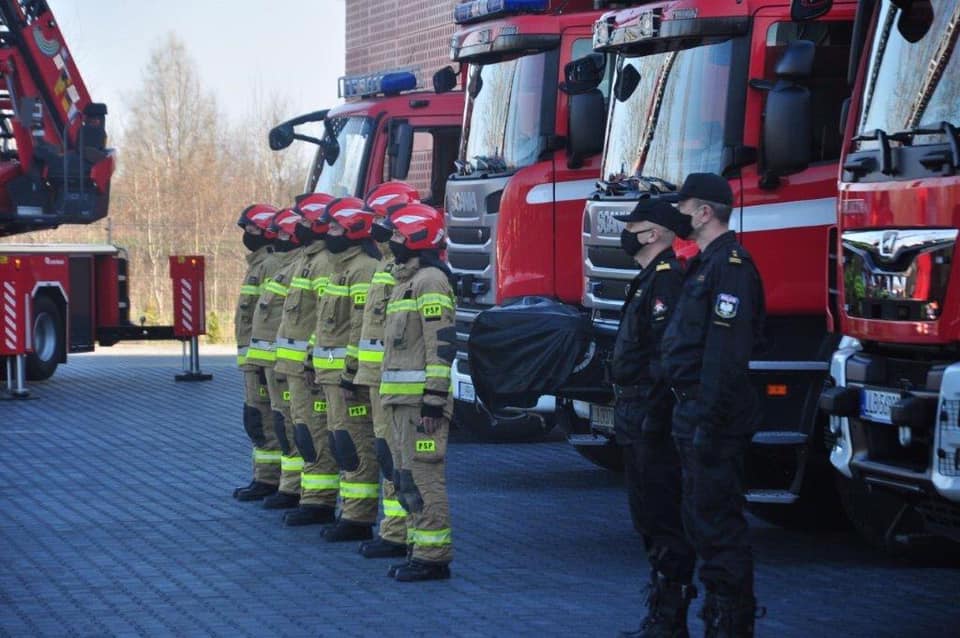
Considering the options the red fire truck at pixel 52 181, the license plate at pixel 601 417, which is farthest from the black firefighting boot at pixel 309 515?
the red fire truck at pixel 52 181

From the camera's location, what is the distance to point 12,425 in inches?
692

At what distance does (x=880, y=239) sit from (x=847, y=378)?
27.0 inches

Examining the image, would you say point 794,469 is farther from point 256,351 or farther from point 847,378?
point 256,351

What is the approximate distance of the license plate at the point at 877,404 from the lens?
7590 mm

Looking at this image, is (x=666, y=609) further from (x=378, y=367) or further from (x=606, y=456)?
(x=606, y=456)

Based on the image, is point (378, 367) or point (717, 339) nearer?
point (717, 339)

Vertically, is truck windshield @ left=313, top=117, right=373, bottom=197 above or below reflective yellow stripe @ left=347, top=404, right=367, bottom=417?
above

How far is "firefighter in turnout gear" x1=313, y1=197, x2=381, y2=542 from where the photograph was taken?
1055 centimetres

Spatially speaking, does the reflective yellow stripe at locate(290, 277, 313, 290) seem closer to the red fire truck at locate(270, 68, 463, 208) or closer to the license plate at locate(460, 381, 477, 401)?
the license plate at locate(460, 381, 477, 401)

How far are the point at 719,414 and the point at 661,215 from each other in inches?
44.2

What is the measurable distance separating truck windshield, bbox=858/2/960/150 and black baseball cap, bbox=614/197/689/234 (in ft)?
3.41

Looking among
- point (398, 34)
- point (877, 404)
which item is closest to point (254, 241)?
point (877, 404)

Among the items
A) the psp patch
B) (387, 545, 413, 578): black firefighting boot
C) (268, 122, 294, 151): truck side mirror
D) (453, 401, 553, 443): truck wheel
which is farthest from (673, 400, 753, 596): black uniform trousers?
(268, 122, 294, 151): truck side mirror

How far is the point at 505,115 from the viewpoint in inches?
524
